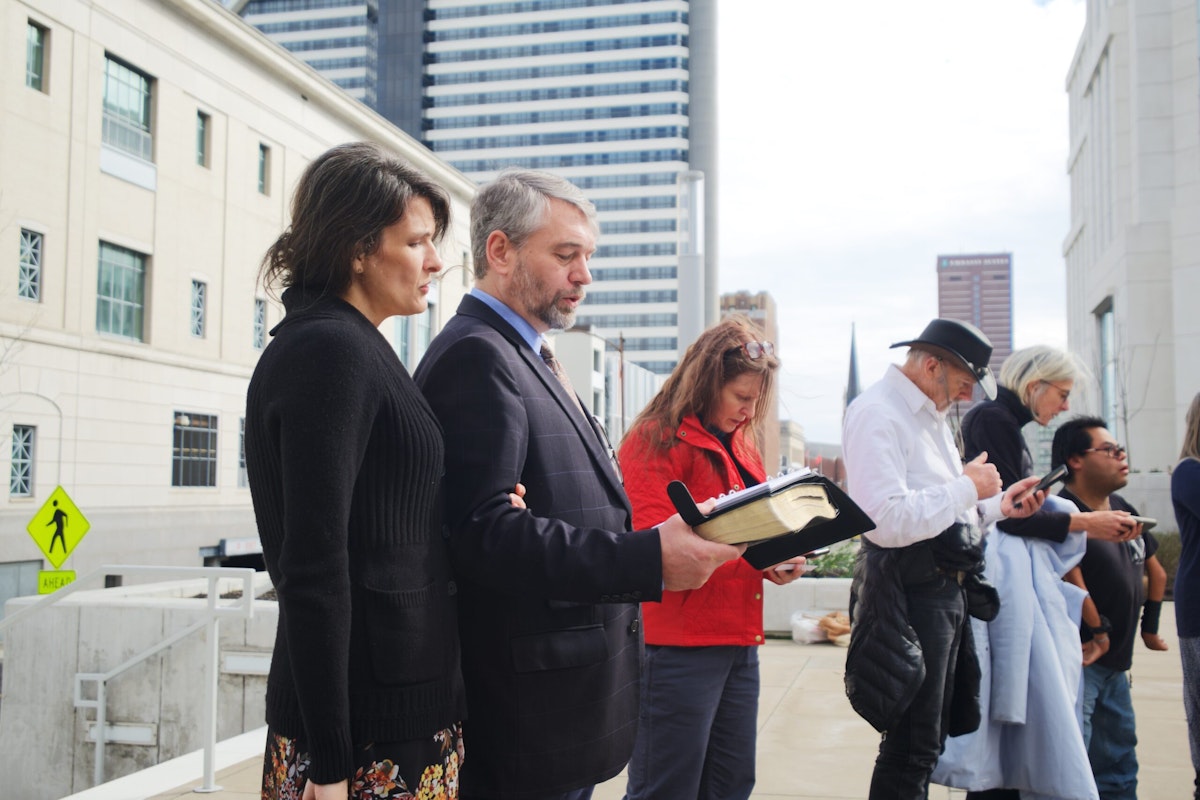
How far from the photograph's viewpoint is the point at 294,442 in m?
1.83

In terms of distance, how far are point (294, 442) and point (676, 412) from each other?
190 cm

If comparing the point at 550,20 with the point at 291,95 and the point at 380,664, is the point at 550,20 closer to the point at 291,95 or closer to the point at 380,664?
the point at 291,95

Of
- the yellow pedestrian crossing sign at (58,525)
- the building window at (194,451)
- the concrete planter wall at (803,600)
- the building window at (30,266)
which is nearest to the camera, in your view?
the concrete planter wall at (803,600)

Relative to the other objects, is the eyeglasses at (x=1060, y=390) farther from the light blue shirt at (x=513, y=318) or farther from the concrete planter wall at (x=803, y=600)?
the concrete planter wall at (x=803, y=600)

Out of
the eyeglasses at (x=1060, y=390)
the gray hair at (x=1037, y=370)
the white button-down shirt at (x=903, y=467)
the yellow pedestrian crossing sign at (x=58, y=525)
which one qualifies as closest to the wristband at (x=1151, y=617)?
the eyeglasses at (x=1060, y=390)

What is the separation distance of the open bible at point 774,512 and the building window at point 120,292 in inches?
1012

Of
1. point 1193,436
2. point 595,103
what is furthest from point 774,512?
point 595,103

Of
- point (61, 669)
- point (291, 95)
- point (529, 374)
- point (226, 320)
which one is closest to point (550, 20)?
point (291, 95)

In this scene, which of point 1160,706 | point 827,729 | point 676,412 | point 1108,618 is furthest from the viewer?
point 1160,706

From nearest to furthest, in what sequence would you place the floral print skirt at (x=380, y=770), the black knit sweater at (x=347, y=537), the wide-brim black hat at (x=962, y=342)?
the black knit sweater at (x=347, y=537)
the floral print skirt at (x=380, y=770)
the wide-brim black hat at (x=962, y=342)

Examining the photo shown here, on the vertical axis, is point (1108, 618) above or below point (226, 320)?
below

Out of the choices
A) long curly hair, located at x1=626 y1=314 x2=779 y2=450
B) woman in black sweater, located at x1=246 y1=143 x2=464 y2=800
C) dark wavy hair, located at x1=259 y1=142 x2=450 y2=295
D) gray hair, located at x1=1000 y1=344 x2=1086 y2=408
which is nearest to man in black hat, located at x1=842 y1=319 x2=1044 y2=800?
long curly hair, located at x1=626 y1=314 x2=779 y2=450

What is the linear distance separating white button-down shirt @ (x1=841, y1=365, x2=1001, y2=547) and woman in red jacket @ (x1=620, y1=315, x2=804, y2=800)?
14.4 inches

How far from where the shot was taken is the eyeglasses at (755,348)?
3525 millimetres
